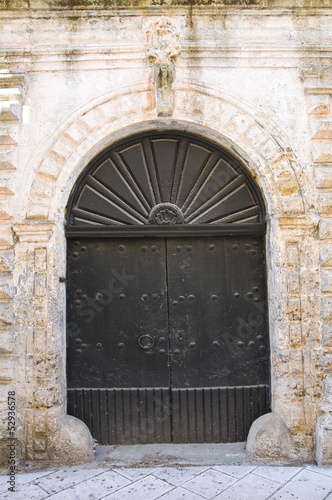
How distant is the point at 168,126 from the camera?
3752 millimetres

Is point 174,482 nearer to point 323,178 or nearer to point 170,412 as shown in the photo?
point 170,412

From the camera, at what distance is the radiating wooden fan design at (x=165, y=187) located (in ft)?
12.3

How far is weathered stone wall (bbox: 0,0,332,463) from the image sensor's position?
3.42m

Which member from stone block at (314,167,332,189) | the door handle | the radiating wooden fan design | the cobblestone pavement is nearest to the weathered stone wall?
stone block at (314,167,332,189)

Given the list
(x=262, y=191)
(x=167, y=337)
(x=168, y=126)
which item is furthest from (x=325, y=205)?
(x=167, y=337)

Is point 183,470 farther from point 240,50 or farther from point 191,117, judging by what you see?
point 240,50

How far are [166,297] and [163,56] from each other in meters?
2.19

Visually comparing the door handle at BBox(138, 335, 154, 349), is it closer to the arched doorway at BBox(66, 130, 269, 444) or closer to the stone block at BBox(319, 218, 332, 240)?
the arched doorway at BBox(66, 130, 269, 444)

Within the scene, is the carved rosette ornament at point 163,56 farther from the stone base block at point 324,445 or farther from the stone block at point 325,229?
the stone base block at point 324,445

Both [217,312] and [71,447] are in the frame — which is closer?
[71,447]

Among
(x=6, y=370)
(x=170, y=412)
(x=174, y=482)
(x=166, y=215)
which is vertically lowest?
(x=174, y=482)

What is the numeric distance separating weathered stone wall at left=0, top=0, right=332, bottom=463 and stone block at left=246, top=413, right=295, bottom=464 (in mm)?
75

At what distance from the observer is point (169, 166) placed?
381 cm

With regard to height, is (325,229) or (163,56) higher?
(163,56)
